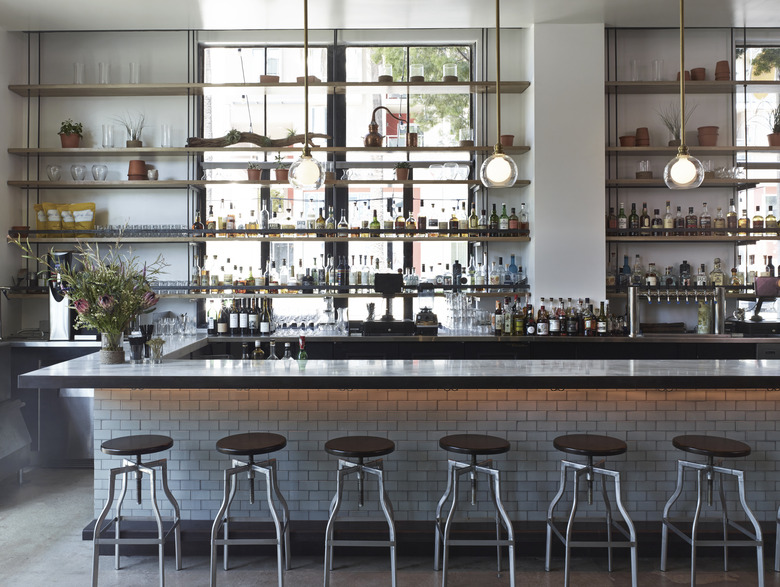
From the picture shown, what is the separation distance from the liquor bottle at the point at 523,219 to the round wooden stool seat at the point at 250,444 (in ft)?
12.3

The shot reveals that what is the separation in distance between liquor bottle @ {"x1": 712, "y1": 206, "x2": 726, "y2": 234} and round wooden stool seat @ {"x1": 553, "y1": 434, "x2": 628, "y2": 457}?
3694mm

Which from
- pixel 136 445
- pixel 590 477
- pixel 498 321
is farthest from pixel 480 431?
pixel 498 321

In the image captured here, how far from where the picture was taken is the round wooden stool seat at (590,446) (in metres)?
3.10

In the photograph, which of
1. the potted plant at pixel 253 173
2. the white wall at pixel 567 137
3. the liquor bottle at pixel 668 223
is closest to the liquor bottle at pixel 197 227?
the potted plant at pixel 253 173

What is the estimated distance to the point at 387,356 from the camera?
19.1 feet

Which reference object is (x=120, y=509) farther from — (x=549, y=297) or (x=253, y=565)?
(x=549, y=297)

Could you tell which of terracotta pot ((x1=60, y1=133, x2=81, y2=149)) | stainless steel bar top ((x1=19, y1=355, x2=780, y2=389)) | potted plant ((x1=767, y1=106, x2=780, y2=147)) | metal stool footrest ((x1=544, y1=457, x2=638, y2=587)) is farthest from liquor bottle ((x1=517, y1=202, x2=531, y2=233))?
terracotta pot ((x1=60, y1=133, x2=81, y2=149))

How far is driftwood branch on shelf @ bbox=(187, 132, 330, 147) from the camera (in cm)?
627

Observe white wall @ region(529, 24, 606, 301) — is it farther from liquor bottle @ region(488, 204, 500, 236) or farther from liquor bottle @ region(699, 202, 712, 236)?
liquor bottle @ region(699, 202, 712, 236)

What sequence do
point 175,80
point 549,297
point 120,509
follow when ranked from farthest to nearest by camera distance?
point 175,80
point 549,297
point 120,509

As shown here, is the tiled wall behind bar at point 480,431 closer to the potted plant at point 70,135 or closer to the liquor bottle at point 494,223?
the liquor bottle at point 494,223

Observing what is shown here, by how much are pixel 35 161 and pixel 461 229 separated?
4238 mm

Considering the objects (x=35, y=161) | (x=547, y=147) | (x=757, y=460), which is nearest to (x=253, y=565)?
(x=757, y=460)

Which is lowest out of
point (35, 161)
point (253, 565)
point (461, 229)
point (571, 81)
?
point (253, 565)
